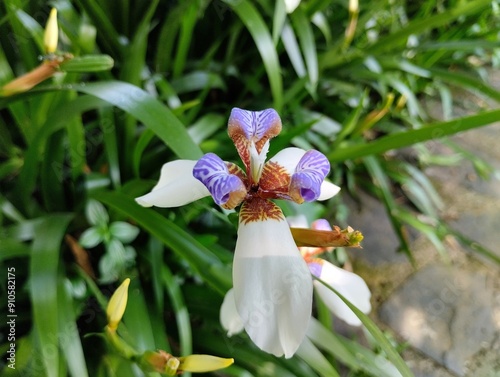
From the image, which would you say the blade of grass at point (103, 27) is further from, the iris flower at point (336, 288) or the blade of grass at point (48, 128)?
the iris flower at point (336, 288)

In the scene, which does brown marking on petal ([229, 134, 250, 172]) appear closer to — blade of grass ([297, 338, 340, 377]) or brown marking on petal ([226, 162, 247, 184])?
brown marking on petal ([226, 162, 247, 184])

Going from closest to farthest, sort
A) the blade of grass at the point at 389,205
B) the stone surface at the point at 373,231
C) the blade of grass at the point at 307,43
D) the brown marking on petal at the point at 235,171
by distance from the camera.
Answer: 1. the brown marking on petal at the point at 235,171
2. the blade of grass at the point at 307,43
3. the blade of grass at the point at 389,205
4. the stone surface at the point at 373,231

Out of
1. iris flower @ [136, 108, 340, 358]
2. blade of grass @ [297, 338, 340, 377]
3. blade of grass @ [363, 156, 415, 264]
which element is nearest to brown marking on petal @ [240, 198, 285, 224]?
iris flower @ [136, 108, 340, 358]

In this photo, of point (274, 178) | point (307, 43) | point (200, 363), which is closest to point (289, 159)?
point (274, 178)

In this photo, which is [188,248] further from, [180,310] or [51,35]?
[51,35]

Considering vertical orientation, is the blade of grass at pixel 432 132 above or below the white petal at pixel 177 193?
below

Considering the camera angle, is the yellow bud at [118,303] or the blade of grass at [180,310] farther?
the blade of grass at [180,310]

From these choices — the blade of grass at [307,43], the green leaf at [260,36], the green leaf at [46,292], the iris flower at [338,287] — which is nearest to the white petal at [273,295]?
the iris flower at [338,287]
